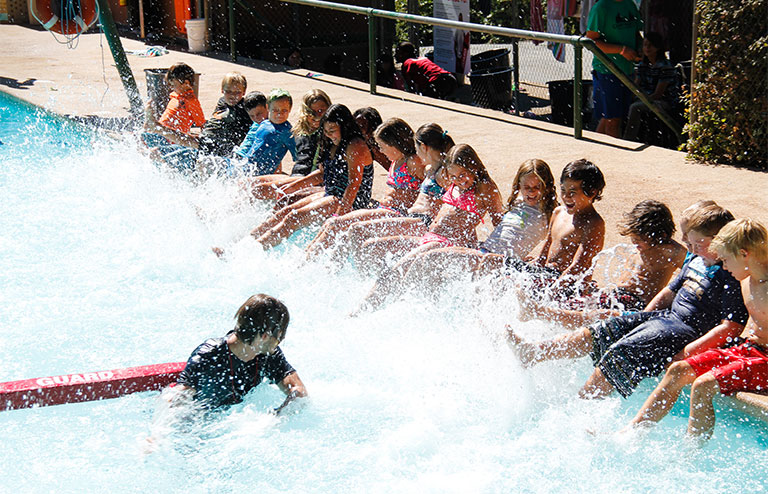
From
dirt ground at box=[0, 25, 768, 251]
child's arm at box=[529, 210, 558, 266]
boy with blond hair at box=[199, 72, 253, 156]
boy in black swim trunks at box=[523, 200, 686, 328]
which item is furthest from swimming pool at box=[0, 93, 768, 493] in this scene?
dirt ground at box=[0, 25, 768, 251]

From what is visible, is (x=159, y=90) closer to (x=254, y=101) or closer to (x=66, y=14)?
(x=254, y=101)

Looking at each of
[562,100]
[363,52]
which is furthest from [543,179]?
[363,52]

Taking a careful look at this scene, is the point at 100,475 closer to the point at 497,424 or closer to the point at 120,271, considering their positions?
the point at 497,424

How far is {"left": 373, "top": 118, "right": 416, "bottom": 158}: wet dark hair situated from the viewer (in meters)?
6.63

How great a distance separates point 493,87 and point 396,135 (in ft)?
19.4

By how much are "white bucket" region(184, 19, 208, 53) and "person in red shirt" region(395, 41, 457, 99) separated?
4927 millimetres

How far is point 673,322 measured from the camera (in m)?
4.48

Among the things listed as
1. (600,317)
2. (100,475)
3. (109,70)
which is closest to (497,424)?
(600,317)

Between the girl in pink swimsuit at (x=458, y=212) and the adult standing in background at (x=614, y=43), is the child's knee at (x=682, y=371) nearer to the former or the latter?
the girl in pink swimsuit at (x=458, y=212)

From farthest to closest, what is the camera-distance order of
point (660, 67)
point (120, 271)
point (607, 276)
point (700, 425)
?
point (660, 67) → point (120, 271) → point (607, 276) → point (700, 425)

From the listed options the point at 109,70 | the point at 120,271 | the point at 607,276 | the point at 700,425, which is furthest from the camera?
the point at 109,70

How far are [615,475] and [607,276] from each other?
176 cm

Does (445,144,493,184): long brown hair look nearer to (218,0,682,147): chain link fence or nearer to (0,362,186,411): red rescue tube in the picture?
(0,362,186,411): red rescue tube

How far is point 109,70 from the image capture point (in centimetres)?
1437
